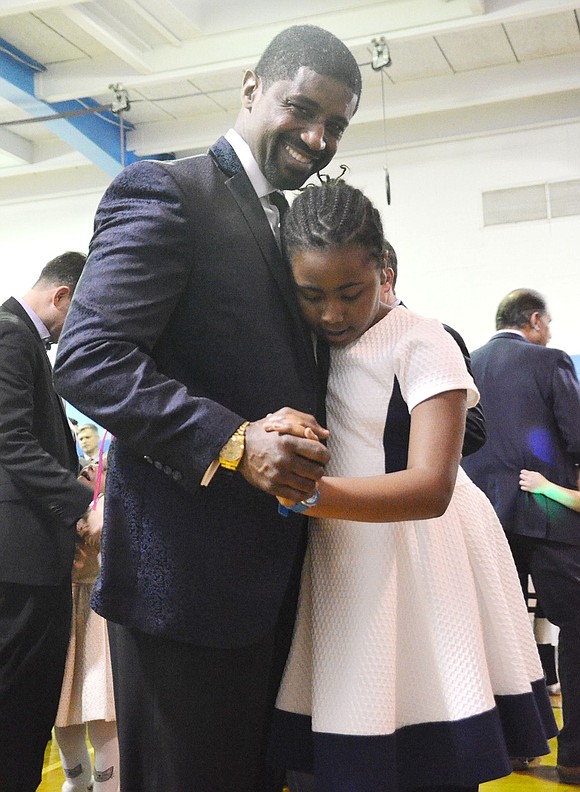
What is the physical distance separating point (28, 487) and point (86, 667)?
0.81 metres

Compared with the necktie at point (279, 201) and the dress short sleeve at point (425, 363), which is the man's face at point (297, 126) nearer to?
the necktie at point (279, 201)

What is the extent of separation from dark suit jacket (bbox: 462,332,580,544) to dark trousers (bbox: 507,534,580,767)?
0.06m

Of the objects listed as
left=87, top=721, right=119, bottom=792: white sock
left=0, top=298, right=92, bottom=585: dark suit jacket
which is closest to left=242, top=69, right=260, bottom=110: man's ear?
left=0, top=298, right=92, bottom=585: dark suit jacket

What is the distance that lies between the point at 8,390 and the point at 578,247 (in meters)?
5.39

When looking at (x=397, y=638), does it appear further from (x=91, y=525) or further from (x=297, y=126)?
(x=91, y=525)

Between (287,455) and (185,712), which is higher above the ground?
(287,455)

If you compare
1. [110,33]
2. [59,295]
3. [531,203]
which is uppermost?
[110,33]

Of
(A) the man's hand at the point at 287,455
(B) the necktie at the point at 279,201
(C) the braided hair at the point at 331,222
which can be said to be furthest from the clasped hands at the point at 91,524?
(A) the man's hand at the point at 287,455

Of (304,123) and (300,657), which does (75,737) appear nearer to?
(300,657)

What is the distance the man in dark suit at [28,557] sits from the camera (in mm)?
2824

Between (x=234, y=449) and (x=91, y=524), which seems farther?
(x=91, y=524)

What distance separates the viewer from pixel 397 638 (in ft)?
4.70

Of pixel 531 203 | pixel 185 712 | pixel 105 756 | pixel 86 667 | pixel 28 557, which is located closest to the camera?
pixel 185 712

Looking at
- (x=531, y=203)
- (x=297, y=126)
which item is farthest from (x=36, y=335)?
(x=531, y=203)
